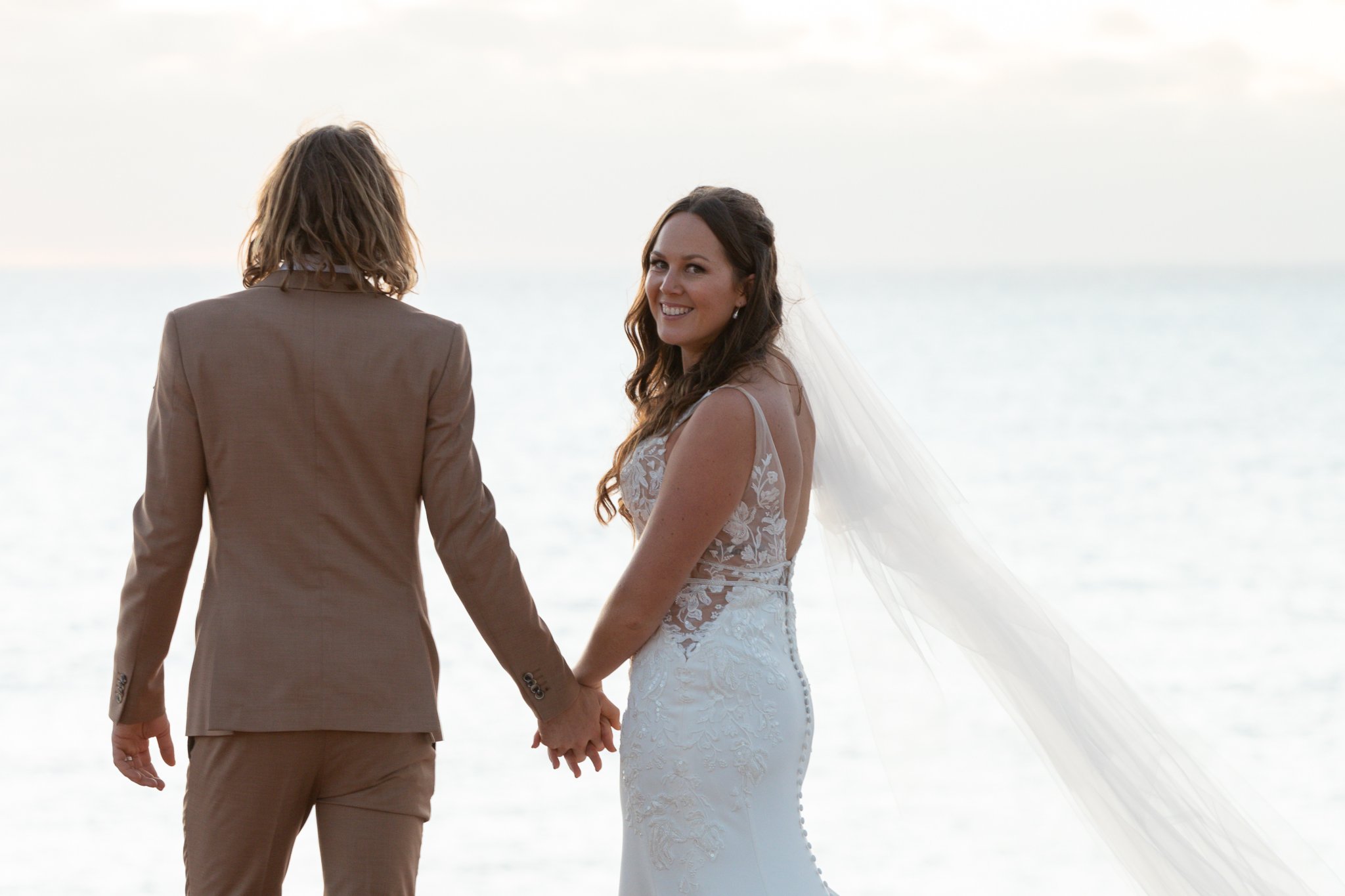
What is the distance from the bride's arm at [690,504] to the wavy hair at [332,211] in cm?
69

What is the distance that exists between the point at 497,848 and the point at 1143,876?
12.4ft

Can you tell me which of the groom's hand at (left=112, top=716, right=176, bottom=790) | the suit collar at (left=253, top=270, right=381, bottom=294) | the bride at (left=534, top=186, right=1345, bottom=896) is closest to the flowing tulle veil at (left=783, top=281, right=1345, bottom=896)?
the bride at (left=534, top=186, right=1345, bottom=896)

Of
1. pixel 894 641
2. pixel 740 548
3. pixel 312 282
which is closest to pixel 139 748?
pixel 312 282

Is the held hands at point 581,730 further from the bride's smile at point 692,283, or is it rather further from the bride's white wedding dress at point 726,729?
the bride's smile at point 692,283

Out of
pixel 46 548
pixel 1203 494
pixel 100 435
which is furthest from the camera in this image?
pixel 100 435

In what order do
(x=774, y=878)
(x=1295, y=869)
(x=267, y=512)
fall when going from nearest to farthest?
(x=267, y=512) → (x=774, y=878) → (x=1295, y=869)

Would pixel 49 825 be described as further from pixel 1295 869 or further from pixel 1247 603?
pixel 1247 603

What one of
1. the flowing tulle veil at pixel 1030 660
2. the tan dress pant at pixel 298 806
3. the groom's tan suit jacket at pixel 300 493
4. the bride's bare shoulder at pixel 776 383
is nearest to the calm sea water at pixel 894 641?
the flowing tulle veil at pixel 1030 660

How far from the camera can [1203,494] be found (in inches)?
691

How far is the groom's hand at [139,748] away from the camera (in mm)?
2988

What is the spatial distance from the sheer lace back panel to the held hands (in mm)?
281

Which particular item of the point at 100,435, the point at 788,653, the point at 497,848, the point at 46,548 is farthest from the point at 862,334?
the point at 788,653

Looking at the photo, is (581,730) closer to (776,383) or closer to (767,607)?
(767,607)

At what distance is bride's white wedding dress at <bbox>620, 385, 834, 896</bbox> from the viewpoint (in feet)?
9.96
